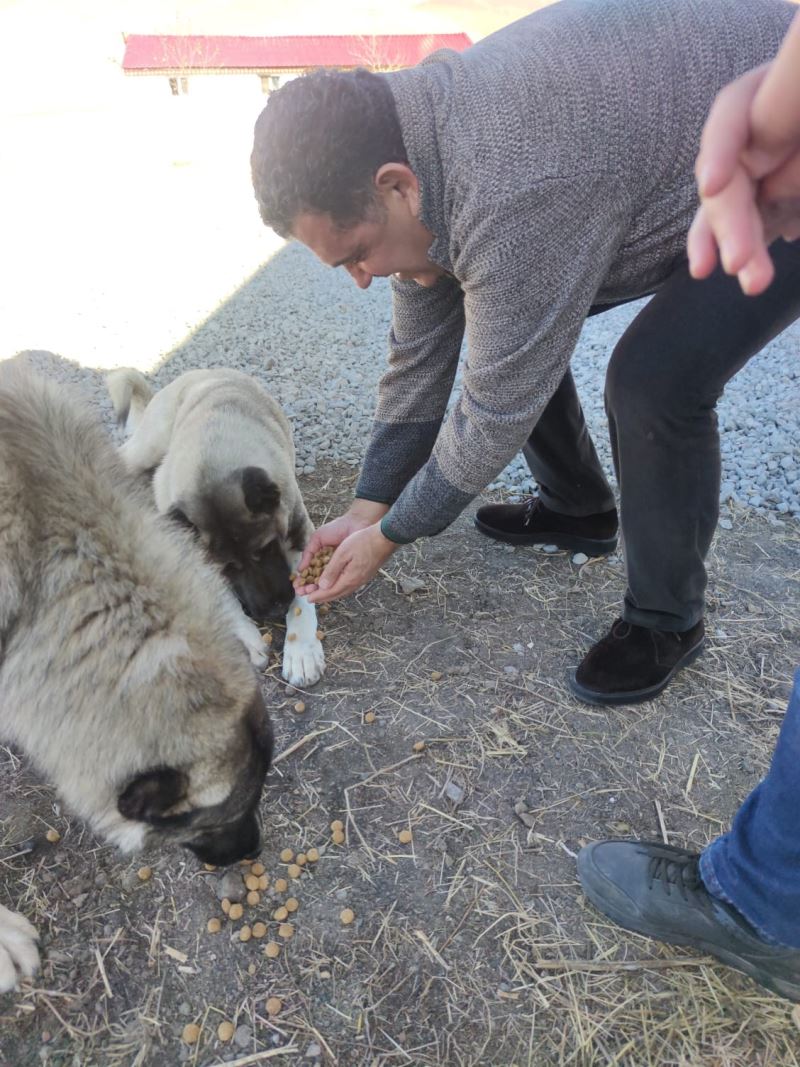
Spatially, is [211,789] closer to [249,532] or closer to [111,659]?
[111,659]

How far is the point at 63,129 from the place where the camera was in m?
16.6

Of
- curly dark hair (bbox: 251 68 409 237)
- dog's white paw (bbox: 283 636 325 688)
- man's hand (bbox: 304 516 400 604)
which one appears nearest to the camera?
curly dark hair (bbox: 251 68 409 237)

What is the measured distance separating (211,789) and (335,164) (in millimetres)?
1792

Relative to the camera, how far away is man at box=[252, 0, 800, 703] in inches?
80.1

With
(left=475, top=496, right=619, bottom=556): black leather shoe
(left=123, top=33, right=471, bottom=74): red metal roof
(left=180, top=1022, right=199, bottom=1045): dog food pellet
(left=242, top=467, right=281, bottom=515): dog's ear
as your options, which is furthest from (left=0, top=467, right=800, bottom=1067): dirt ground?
(left=123, top=33, right=471, bottom=74): red metal roof

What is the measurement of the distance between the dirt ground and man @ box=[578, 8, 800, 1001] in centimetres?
14

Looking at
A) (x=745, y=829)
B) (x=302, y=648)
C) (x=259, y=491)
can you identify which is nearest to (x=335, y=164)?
(x=259, y=491)

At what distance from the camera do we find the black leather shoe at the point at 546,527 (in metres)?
3.85

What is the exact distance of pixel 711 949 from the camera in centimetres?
212

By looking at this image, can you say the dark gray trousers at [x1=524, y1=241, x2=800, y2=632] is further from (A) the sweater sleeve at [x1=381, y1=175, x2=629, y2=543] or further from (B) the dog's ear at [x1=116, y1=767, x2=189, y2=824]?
(B) the dog's ear at [x1=116, y1=767, x2=189, y2=824]

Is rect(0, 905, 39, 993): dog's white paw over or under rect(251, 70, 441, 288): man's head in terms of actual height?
under

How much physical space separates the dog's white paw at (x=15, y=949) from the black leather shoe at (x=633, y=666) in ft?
7.18

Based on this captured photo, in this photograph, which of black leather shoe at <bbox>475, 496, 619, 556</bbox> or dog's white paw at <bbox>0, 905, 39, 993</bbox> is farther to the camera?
black leather shoe at <bbox>475, 496, 619, 556</bbox>

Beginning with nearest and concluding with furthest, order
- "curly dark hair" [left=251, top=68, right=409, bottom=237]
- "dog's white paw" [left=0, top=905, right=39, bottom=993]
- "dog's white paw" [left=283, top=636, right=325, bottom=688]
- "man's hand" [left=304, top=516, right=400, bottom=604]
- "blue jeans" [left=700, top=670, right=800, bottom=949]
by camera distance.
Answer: "blue jeans" [left=700, top=670, right=800, bottom=949] < "curly dark hair" [left=251, top=68, right=409, bottom=237] < "dog's white paw" [left=0, top=905, right=39, bottom=993] < "man's hand" [left=304, top=516, right=400, bottom=604] < "dog's white paw" [left=283, top=636, right=325, bottom=688]
